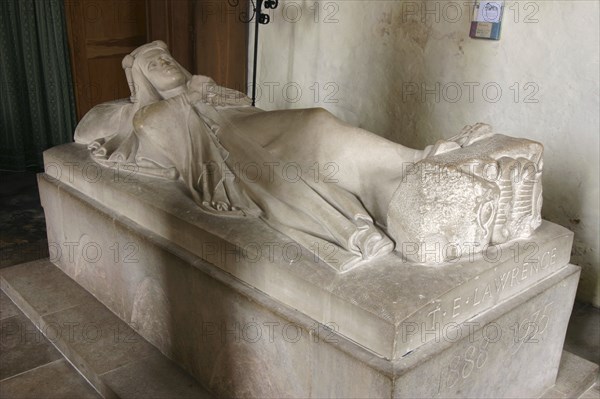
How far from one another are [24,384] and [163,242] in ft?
2.67

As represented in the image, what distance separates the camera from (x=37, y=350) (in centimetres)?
279

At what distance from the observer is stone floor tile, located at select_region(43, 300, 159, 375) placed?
8.46 feet

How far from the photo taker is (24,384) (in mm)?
2549

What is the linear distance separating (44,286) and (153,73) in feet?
3.93

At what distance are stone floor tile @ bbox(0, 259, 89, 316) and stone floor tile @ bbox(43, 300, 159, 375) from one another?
8 centimetres

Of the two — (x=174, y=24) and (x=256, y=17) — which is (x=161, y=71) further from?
(x=174, y=24)

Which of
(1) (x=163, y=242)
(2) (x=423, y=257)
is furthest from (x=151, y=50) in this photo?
(2) (x=423, y=257)

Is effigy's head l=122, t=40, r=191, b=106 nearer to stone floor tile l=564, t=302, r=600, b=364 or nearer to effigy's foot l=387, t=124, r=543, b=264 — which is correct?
effigy's foot l=387, t=124, r=543, b=264

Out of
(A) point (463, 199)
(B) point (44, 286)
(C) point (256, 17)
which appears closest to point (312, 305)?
(A) point (463, 199)

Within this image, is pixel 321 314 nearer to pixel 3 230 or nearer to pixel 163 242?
pixel 163 242

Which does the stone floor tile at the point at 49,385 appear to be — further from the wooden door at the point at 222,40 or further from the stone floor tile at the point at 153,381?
the wooden door at the point at 222,40

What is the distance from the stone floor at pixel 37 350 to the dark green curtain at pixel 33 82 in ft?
4.41

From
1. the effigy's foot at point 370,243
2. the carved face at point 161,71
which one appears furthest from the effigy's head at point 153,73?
the effigy's foot at point 370,243

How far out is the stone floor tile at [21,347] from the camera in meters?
2.67
